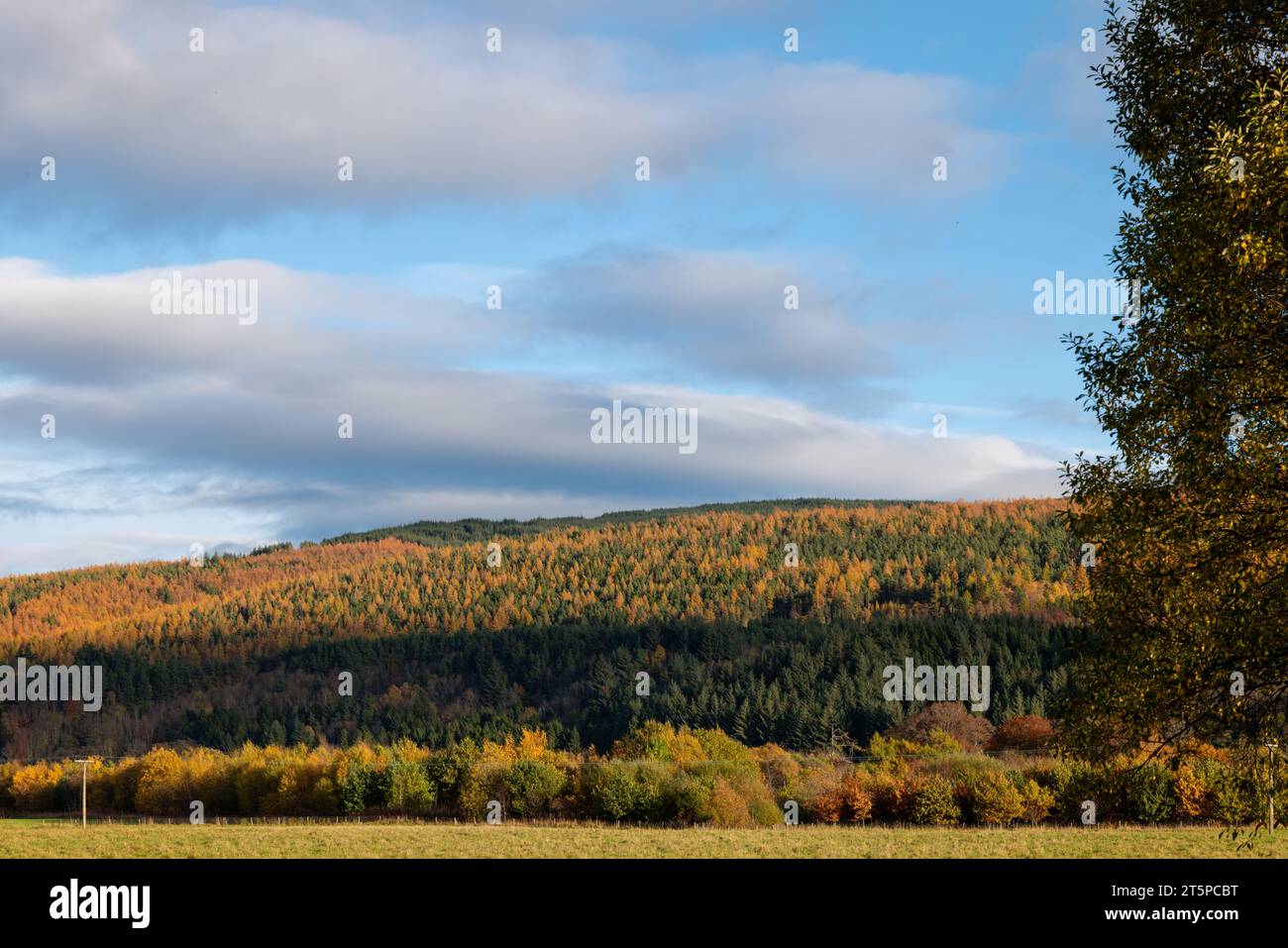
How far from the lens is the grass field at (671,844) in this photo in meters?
56.9

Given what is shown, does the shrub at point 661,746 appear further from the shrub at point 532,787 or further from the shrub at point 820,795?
the shrub at point 820,795

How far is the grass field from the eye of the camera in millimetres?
56906

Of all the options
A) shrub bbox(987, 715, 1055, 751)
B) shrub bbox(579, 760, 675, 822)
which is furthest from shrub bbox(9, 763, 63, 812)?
shrub bbox(987, 715, 1055, 751)

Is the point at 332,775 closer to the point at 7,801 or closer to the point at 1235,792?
the point at 7,801

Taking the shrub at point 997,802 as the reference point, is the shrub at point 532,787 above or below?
below

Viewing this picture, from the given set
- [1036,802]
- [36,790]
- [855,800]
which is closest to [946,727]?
[855,800]

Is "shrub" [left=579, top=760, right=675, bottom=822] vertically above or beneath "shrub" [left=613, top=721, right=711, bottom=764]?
above

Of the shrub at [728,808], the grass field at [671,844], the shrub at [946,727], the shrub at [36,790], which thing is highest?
the grass field at [671,844]

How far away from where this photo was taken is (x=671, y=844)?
213ft

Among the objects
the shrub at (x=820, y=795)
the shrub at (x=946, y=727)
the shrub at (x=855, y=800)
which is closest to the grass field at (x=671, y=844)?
the shrub at (x=855, y=800)

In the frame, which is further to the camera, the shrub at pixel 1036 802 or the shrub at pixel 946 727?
the shrub at pixel 946 727

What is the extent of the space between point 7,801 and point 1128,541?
168 metres

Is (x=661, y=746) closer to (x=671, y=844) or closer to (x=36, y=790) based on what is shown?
(x=671, y=844)

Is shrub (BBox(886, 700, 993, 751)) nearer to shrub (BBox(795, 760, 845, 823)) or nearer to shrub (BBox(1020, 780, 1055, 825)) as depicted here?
shrub (BBox(795, 760, 845, 823))
